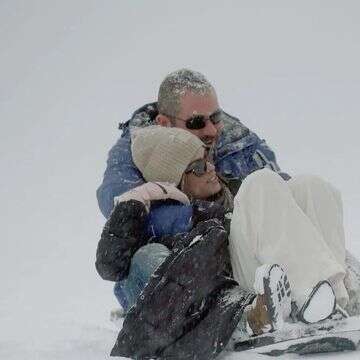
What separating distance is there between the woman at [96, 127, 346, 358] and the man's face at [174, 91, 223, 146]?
1.46ft

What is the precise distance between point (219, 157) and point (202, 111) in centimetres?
29

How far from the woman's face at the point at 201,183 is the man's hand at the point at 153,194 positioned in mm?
284

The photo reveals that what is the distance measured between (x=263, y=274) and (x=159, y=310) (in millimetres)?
431

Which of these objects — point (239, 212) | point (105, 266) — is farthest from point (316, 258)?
point (105, 266)

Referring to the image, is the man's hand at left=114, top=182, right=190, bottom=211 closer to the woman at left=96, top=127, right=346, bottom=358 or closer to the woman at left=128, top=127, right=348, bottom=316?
the woman at left=96, top=127, right=346, bottom=358

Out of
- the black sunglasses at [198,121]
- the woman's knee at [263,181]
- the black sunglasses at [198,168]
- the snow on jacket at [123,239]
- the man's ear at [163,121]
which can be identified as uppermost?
the man's ear at [163,121]

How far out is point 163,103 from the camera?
15.8 ft

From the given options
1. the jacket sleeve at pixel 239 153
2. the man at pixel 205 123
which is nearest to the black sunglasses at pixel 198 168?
the man at pixel 205 123

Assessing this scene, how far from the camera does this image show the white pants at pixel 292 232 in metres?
3.07

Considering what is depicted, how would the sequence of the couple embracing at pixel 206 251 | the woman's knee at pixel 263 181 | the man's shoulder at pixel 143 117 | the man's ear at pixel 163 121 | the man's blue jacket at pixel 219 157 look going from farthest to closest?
the man's ear at pixel 163 121 < the man's shoulder at pixel 143 117 < the man's blue jacket at pixel 219 157 < the woman's knee at pixel 263 181 < the couple embracing at pixel 206 251

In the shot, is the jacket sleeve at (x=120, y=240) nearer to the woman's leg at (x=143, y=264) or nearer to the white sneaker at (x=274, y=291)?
the woman's leg at (x=143, y=264)

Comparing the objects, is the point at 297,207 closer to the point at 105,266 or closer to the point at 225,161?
the point at 105,266

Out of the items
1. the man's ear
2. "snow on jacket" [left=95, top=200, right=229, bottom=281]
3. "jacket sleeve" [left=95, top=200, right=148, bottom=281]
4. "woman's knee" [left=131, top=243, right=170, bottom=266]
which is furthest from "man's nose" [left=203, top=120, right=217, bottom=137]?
"woman's knee" [left=131, top=243, right=170, bottom=266]

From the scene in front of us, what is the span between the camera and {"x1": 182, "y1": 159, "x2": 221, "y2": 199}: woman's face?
4121 mm
